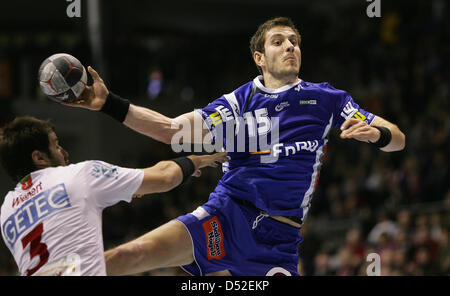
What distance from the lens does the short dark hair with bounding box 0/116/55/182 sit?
4.21m

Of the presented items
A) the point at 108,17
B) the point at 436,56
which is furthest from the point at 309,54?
the point at 108,17

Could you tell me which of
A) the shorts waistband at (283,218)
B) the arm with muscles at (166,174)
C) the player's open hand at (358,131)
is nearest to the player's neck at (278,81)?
the player's open hand at (358,131)

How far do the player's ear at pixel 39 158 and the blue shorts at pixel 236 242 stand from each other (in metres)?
1.59

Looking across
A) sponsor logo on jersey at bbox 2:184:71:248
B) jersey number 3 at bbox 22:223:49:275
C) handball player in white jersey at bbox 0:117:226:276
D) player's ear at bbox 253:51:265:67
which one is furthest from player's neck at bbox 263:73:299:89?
jersey number 3 at bbox 22:223:49:275

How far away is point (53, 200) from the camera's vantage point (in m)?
4.07

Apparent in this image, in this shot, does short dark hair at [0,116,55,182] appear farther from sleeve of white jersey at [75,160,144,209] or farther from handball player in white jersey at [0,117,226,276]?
sleeve of white jersey at [75,160,144,209]

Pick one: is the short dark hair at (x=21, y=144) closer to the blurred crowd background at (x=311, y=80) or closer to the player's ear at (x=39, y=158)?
the player's ear at (x=39, y=158)

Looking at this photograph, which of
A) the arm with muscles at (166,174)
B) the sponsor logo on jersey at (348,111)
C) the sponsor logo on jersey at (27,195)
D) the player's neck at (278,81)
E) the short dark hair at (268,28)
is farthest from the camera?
the short dark hair at (268,28)

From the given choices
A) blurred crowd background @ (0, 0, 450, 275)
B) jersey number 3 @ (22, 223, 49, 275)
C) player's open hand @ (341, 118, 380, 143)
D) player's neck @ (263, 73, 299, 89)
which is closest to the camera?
jersey number 3 @ (22, 223, 49, 275)

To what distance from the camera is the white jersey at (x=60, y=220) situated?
403 cm

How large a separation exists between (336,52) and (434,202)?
24.3 ft

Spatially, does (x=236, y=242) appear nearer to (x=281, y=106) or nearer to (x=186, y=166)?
(x=186, y=166)

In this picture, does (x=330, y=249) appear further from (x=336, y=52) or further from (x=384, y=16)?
(x=384, y=16)

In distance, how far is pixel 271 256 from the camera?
5.53 metres
